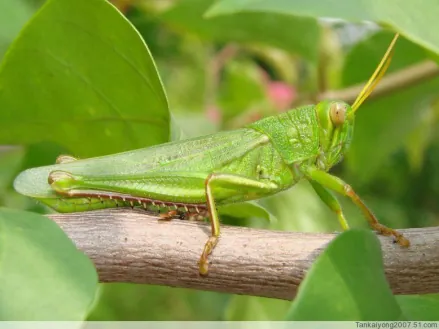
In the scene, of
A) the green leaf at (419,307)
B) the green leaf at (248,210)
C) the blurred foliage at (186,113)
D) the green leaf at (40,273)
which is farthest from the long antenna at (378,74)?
the green leaf at (40,273)

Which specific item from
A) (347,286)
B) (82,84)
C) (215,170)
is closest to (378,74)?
(215,170)

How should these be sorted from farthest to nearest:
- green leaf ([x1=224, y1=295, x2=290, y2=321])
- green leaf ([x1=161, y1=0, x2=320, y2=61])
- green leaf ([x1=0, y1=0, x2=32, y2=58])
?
green leaf ([x1=161, y1=0, x2=320, y2=61]), green leaf ([x1=224, y1=295, x2=290, y2=321]), green leaf ([x1=0, y1=0, x2=32, y2=58])

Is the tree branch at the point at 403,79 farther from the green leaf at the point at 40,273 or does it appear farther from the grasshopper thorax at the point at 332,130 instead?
the green leaf at the point at 40,273

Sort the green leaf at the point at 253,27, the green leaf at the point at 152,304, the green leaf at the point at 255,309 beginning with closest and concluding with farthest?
the green leaf at the point at 255,309 < the green leaf at the point at 253,27 < the green leaf at the point at 152,304

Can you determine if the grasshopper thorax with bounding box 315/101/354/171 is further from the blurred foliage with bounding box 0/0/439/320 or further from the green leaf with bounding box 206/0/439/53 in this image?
the green leaf with bounding box 206/0/439/53

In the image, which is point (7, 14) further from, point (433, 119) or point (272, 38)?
point (433, 119)

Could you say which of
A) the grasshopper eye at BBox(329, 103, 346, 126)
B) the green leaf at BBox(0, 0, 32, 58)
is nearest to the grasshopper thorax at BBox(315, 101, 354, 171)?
the grasshopper eye at BBox(329, 103, 346, 126)

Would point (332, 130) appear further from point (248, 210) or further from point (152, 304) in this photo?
point (152, 304)
